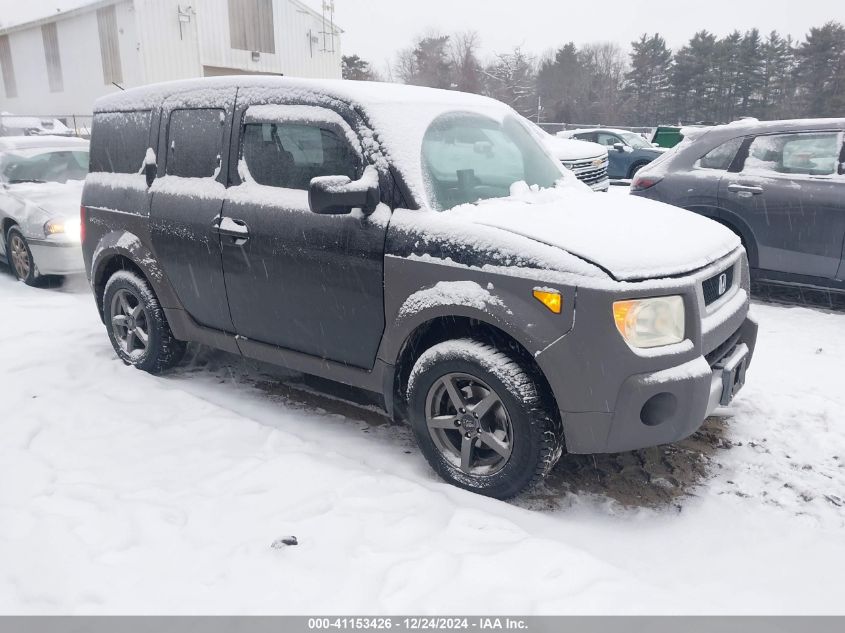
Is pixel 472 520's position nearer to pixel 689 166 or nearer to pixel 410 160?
pixel 410 160

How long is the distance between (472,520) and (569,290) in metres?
1.12

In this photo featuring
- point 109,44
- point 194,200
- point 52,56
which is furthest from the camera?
point 52,56

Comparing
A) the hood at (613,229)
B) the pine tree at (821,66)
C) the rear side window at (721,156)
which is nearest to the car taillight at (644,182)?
the rear side window at (721,156)

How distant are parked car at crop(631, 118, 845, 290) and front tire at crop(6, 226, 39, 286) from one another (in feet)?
22.8

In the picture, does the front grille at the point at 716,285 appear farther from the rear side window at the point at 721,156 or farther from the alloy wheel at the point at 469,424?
the rear side window at the point at 721,156

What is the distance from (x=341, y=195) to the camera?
322cm

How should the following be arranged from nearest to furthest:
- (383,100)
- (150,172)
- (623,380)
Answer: (623,380), (383,100), (150,172)

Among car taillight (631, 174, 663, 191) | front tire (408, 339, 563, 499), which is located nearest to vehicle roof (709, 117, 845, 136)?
car taillight (631, 174, 663, 191)

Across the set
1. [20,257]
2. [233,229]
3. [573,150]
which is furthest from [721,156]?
[20,257]

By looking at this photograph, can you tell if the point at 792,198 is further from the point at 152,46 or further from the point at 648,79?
the point at 648,79

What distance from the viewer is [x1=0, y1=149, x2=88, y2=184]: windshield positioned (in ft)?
26.9

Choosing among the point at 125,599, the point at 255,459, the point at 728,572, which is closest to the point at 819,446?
the point at 728,572

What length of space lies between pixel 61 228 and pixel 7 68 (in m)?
30.5

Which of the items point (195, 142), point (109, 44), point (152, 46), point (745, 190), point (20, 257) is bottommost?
point (20, 257)
